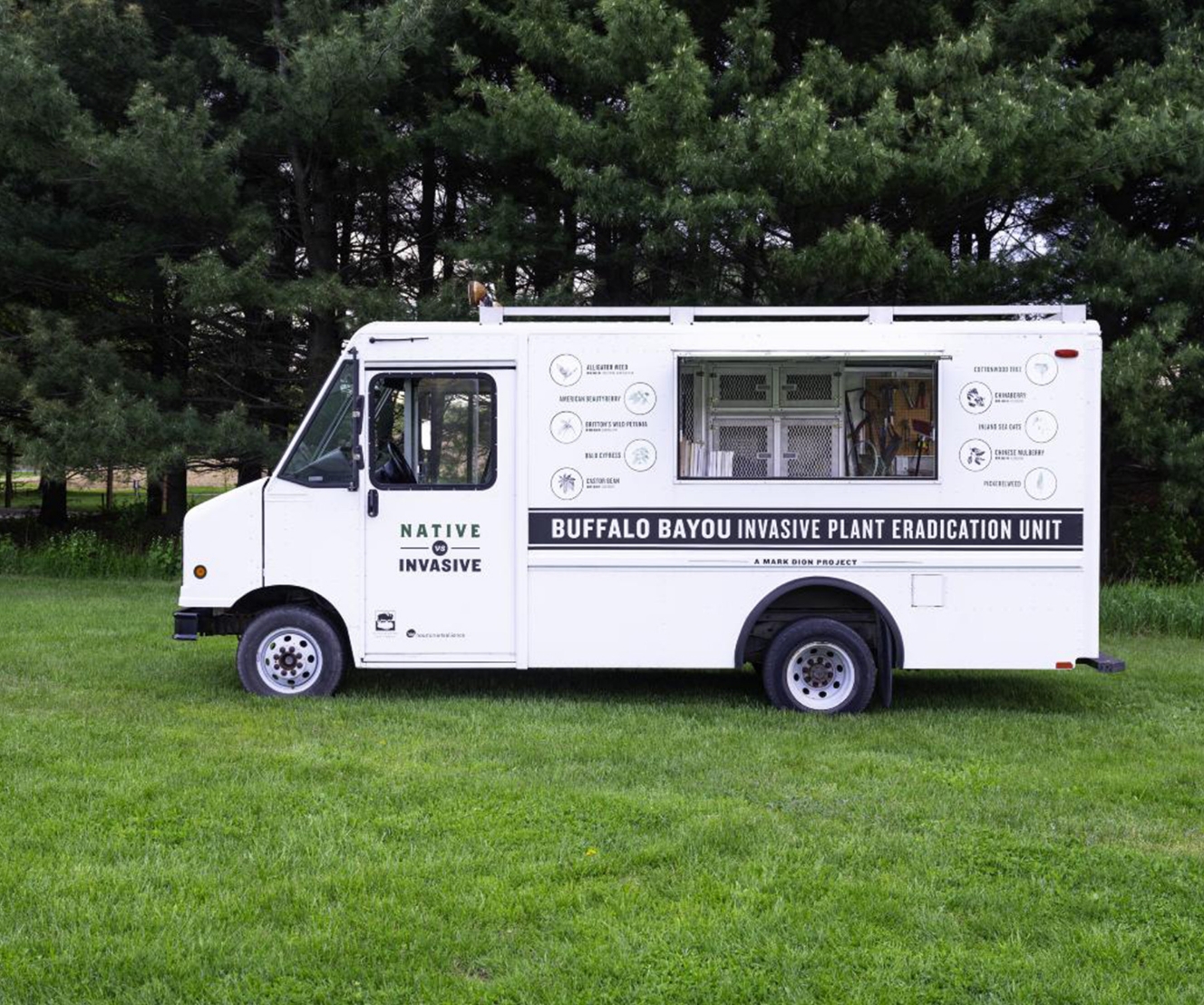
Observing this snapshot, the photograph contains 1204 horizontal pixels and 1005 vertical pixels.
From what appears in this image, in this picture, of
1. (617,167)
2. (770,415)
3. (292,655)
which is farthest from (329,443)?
(617,167)

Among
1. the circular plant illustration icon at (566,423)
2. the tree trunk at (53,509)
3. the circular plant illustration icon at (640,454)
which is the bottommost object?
the tree trunk at (53,509)

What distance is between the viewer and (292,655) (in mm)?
8633

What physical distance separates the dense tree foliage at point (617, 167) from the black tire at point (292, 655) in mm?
6721

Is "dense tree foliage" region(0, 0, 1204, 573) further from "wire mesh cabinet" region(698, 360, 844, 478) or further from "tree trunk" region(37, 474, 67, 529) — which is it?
"tree trunk" region(37, 474, 67, 529)

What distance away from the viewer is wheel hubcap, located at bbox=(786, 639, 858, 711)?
8.41m

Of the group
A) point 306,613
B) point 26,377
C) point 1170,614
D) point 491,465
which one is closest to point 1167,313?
point 1170,614

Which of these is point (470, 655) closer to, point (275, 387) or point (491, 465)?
point (491, 465)

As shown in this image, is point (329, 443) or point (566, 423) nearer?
point (566, 423)

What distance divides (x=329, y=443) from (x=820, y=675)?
12.1ft

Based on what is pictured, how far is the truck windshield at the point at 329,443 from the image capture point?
8.49 m

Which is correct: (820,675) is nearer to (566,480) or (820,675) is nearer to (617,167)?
(566,480)

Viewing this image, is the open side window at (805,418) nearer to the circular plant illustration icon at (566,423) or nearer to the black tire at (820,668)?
the circular plant illustration icon at (566,423)

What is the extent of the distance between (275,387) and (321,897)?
641 inches

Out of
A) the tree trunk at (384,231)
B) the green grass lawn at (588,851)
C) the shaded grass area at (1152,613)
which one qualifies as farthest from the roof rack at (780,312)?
the tree trunk at (384,231)
